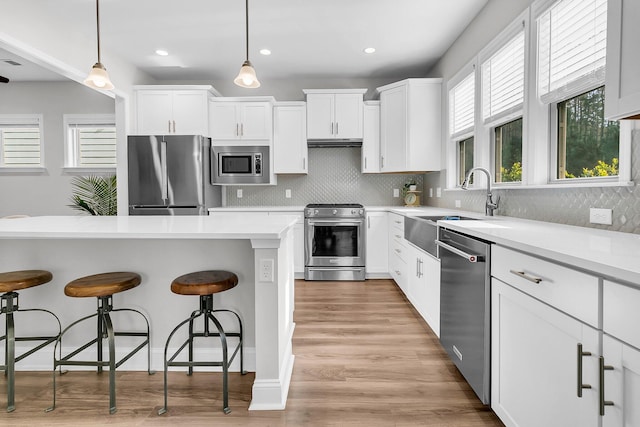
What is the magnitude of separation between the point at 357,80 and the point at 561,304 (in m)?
4.55

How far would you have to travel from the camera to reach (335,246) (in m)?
4.47

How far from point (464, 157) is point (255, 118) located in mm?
2655

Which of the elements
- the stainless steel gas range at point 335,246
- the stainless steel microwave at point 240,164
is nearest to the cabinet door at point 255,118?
the stainless steel microwave at point 240,164

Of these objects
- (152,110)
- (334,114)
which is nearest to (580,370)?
(334,114)

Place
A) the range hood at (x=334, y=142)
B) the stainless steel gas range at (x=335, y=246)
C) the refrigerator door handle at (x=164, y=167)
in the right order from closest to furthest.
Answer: the refrigerator door handle at (x=164, y=167) → the stainless steel gas range at (x=335, y=246) → the range hood at (x=334, y=142)

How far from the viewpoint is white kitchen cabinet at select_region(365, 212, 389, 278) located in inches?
178

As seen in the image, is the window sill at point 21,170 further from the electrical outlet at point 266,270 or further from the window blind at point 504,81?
the window blind at point 504,81

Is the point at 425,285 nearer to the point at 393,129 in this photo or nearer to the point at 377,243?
the point at 377,243

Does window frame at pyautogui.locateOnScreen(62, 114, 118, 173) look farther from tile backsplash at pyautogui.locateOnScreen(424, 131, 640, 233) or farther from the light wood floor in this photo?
tile backsplash at pyautogui.locateOnScreen(424, 131, 640, 233)

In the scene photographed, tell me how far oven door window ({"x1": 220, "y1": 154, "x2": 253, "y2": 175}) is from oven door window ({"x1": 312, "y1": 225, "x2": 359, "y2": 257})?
1.33 metres

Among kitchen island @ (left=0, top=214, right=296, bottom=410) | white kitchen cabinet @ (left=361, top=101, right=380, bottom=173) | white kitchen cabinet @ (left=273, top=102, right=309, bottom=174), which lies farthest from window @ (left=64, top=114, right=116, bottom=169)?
white kitchen cabinet @ (left=361, top=101, right=380, bottom=173)

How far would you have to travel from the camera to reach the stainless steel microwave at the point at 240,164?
4.72 m

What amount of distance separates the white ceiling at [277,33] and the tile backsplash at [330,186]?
3.83 feet

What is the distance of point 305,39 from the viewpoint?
382cm
